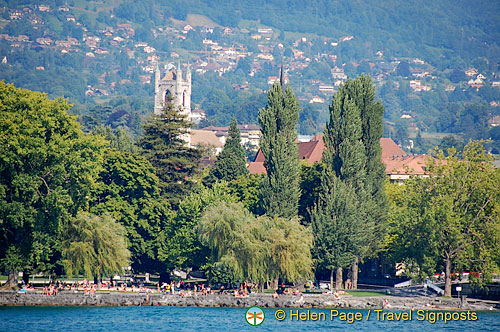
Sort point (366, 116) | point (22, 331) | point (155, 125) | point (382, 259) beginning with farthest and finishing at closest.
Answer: point (155, 125) → point (382, 259) → point (366, 116) → point (22, 331)

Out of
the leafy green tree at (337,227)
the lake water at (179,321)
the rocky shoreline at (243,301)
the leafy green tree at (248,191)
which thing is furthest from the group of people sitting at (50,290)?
the leafy green tree at (337,227)

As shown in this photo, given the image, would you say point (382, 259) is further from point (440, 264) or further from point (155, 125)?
point (155, 125)

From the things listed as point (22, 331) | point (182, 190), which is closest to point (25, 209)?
point (22, 331)

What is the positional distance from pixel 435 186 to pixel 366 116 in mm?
9385

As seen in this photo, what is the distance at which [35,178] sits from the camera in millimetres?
61438

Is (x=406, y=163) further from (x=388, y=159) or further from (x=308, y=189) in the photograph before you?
(x=308, y=189)

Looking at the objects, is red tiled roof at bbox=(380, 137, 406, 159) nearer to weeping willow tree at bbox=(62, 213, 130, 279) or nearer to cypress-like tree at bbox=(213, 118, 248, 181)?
cypress-like tree at bbox=(213, 118, 248, 181)

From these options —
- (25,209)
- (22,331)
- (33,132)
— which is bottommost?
(22,331)

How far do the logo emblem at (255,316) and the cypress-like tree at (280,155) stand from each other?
1105cm

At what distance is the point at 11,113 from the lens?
61781 mm

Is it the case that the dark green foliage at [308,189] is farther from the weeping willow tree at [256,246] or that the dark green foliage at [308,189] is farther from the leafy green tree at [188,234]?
the weeping willow tree at [256,246]

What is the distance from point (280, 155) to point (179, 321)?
19.2 m

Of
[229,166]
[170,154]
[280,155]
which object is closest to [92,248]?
[280,155]

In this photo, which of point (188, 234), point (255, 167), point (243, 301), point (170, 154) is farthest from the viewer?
point (255, 167)
